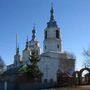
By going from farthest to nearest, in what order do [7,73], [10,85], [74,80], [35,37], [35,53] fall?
[35,37] < [7,73] < [35,53] < [74,80] < [10,85]

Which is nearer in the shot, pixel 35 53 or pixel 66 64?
pixel 35 53

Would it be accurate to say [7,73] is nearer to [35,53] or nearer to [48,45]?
[48,45]

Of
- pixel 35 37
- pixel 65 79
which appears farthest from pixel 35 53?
pixel 35 37

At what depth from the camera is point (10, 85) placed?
5388 centimetres

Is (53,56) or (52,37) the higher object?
(52,37)

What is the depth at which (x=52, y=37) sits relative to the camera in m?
86.0

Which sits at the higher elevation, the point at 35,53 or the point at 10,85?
the point at 35,53

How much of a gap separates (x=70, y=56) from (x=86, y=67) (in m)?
27.4

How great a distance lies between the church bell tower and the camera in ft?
281

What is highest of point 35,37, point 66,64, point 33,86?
point 35,37

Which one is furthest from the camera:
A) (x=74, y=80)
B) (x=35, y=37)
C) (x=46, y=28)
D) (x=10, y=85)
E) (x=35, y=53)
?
(x=35, y=37)

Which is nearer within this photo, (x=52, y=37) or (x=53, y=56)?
(x=52, y=37)

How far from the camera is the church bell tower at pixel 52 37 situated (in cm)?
8562

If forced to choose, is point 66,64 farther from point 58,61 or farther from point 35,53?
point 35,53
